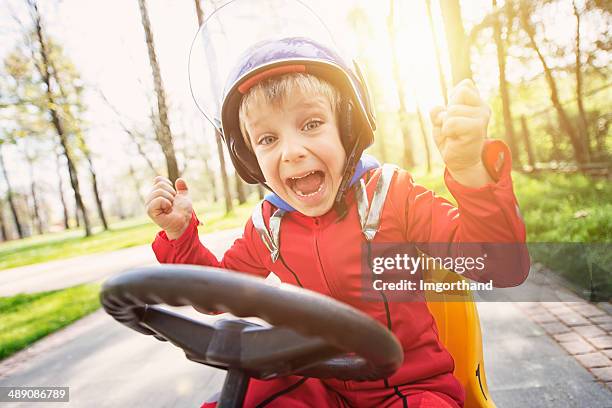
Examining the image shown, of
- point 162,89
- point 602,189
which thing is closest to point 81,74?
point 162,89

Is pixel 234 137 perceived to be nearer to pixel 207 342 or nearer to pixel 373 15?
pixel 207 342

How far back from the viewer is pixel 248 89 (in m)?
1.12

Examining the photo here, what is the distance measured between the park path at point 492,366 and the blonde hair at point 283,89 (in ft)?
2.27

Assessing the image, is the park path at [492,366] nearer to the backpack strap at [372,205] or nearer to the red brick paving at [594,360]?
the red brick paving at [594,360]

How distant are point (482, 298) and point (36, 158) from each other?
19768mm

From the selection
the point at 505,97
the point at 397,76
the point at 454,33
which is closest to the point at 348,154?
the point at 454,33

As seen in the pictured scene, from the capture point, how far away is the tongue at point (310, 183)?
1.10m

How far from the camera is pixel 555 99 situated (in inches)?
267

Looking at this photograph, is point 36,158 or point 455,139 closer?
point 455,139

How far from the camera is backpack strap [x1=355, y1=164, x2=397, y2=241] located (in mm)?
1116

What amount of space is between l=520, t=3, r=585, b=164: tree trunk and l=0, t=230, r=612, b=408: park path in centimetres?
466

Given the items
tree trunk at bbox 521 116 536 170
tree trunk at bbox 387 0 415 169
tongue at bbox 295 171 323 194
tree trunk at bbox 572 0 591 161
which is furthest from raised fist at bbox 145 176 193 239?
tree trunk at bbox 387 0 415 169

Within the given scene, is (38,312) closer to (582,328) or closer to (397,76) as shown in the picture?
(582,328)

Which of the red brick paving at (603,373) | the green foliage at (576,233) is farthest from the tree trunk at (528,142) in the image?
the red brick paving at (603,373)
